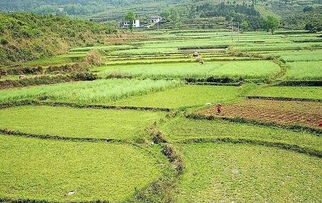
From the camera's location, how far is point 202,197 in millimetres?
15930

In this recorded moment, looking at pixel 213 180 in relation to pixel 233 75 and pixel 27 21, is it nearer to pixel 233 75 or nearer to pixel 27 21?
pixel 233 75

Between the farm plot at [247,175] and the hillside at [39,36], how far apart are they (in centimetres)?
3423

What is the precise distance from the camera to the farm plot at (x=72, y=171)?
637 inches

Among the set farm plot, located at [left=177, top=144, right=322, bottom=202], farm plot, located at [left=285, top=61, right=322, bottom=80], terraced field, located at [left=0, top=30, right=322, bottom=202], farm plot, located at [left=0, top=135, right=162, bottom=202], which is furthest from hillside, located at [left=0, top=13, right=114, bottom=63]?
farm plot, located at [left=177, top=144, right=322, bottom=202]

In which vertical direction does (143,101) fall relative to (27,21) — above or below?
below

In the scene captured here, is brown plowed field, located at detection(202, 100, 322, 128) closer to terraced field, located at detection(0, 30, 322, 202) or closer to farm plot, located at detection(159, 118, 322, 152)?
terraced field, located at detection(0, 30, 322, 202)

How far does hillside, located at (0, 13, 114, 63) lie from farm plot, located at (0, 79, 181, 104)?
1412 cm

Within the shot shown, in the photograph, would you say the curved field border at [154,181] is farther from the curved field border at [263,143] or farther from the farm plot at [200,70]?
the farm plot at [200,70]

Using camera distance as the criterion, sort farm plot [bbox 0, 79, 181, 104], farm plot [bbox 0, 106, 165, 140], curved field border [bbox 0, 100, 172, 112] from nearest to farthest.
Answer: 1. farm plot [bbox 0, 106, 165, 140]
2. curved field border [bbox 0, 100, 172, 112]
3. farm plot [bbox 0, 79, 181, 104]

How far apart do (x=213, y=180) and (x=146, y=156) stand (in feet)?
13.6

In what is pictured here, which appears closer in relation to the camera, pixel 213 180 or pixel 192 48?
pixel 213 180

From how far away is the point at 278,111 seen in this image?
1032 inches

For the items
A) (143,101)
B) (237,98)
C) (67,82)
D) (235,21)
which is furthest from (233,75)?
(235,21)

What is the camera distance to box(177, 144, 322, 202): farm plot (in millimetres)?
15852
